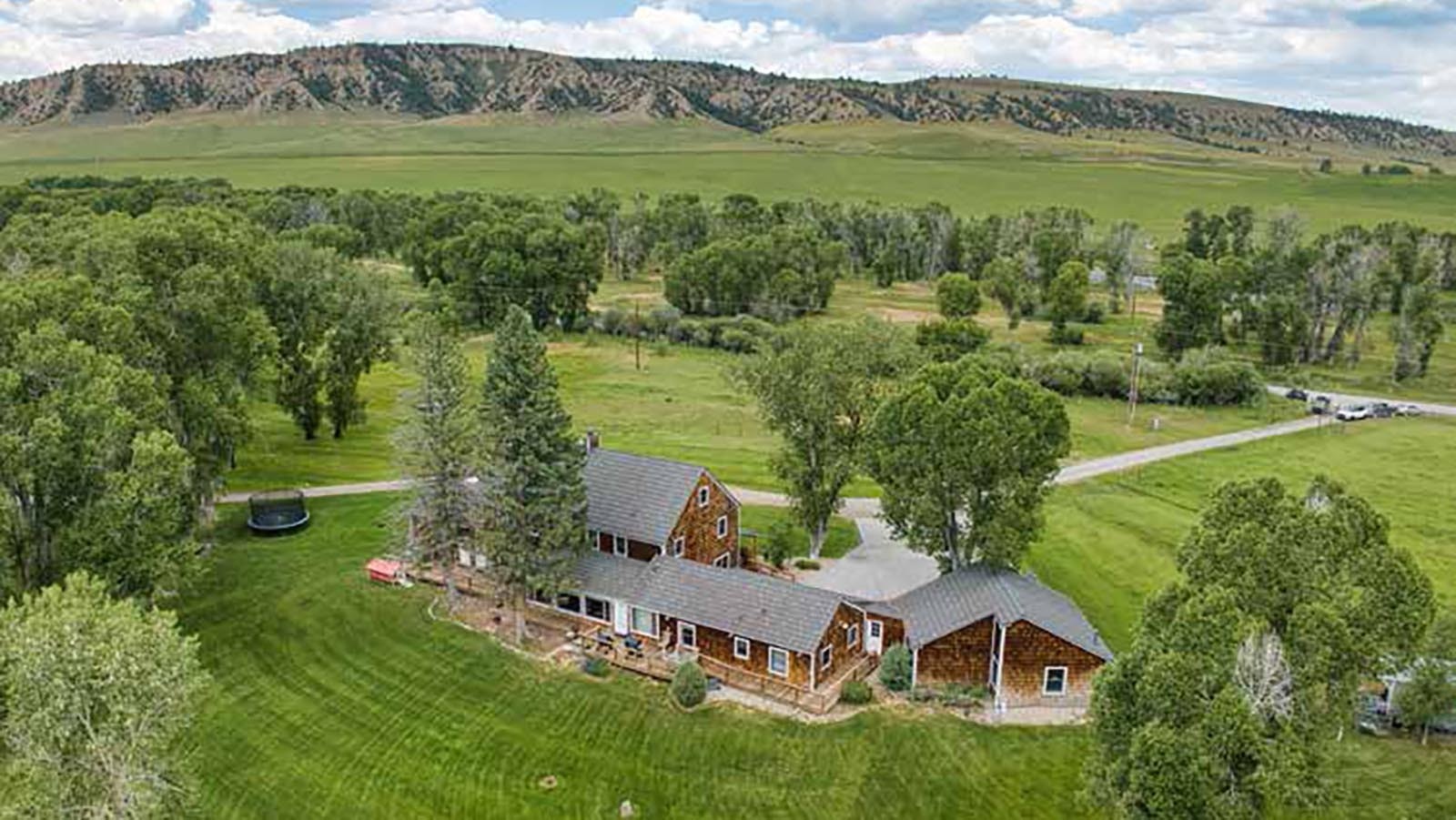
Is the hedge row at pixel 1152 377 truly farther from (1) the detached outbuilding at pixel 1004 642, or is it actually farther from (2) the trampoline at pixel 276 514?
(2) the trampoline at pixel 276 514

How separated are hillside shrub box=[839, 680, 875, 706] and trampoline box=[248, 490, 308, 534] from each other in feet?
81.9

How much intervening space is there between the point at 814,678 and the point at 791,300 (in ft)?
239

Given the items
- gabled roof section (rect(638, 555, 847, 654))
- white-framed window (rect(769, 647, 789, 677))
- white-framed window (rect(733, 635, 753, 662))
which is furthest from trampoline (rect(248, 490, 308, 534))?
white-framed window (rect(769, 647, 789, 677))

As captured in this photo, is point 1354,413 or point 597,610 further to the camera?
point 1354,413

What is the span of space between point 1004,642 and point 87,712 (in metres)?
22.9

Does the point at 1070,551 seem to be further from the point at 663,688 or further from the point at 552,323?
the point at 552,323

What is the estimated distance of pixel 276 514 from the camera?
4353 cm

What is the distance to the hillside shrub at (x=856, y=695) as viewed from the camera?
101 ft

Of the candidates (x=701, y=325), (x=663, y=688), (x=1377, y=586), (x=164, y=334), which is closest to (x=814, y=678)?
(x=663, y=688)

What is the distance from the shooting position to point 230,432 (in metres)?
41.1

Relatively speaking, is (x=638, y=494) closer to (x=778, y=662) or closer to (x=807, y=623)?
(x=778, y=662)

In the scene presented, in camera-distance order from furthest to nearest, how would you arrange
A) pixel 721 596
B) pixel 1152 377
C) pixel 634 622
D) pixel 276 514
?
pixel 1152 377, pixel 276 514, pixel 634 622, pixel 721 596

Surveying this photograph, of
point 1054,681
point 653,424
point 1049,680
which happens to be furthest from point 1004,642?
point 653,424

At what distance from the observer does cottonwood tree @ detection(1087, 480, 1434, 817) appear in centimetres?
1866
